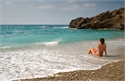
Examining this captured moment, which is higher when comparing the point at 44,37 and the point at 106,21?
the point at 106,21

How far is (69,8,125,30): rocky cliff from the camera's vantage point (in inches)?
1852

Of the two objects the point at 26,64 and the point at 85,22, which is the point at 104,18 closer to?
the point at 85,22

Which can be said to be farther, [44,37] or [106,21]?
[106,21]

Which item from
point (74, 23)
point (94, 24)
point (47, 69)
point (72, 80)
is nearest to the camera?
point (72, 80)

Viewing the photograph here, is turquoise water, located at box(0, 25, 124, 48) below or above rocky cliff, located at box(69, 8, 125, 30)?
below

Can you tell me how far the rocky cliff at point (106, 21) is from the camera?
47.0 m

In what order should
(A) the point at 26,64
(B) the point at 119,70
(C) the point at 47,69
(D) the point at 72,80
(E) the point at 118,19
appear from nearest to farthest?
(D) the point at 72,80 < (B) the point at 119,70 < (C) the point at 47,69 < (A) the point at 26,64 < (E) the point at 118,19

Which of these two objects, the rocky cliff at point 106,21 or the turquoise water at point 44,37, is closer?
the turquoise water at point 44,37

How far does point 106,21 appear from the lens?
165 ft

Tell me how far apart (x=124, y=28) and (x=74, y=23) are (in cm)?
2600

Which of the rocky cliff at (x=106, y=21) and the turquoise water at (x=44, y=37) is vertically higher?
the rocky cliff at (x=106, y=21)

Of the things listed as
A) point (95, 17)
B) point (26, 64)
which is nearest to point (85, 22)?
point (95, 17)

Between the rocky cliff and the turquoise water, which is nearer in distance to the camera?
the turquoise water

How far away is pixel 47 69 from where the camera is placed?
19.7 ft
